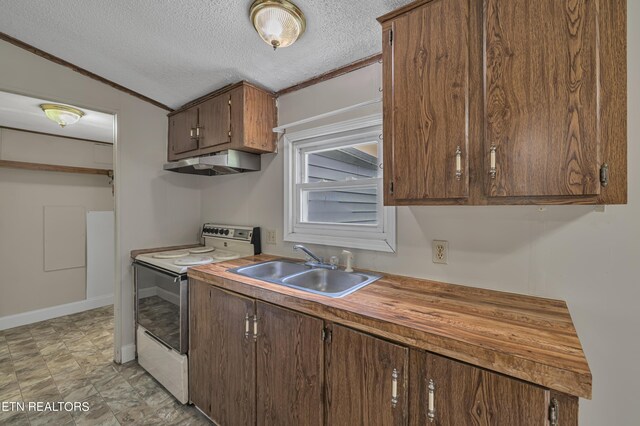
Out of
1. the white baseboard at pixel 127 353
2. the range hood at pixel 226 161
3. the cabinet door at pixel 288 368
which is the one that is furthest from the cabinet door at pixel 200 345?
the white baseboard at pixel 127 353

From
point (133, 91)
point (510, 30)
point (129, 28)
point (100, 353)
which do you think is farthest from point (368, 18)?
point (100, 353)

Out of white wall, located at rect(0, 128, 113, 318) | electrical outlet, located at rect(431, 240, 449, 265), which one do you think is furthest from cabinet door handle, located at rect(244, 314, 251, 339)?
white wall, located at rect(0, 128, 113, 318)

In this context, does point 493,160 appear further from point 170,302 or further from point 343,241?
point 170,302

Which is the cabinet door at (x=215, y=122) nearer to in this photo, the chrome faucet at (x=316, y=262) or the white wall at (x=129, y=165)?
the white wall at (x=129, y=165)

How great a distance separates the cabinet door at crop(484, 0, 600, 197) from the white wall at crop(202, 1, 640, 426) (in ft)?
1.16

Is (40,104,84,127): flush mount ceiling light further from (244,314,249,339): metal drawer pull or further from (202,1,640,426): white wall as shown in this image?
(202,1,640,426): white wall

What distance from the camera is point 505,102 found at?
38.8 inches

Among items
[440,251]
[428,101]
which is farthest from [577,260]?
[428,101]

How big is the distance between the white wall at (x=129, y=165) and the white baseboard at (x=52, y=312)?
1548 mm

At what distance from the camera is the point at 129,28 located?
1.69 metres

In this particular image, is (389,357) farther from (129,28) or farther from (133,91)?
(133,91)

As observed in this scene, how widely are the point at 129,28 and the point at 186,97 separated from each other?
715mm

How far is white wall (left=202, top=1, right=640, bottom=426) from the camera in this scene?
104 centimetres

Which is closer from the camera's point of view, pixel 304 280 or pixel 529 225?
pixel 529 225
